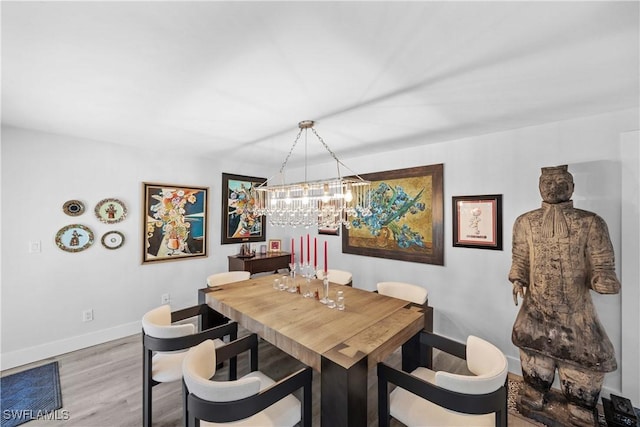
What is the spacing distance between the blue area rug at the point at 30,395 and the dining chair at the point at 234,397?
1.61m

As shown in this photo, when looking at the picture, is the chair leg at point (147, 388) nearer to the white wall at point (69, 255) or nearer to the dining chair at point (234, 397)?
the dining chair at point (234, 397)

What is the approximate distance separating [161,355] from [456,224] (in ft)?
9.79

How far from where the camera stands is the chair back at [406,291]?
7.86 ft

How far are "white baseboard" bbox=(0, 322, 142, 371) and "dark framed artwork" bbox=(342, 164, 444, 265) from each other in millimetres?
3066

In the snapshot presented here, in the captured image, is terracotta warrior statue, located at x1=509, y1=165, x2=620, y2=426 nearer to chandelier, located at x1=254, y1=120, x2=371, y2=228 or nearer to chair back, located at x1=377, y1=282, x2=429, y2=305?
chair back, located at x1=377, y1=282, x2=429, y2=305

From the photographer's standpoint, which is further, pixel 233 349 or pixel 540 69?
pixel 233 349

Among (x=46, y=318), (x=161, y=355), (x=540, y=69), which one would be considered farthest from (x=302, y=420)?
(x=46, y=318)

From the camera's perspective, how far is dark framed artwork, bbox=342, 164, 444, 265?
3.04m

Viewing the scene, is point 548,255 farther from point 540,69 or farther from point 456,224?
point 540,69

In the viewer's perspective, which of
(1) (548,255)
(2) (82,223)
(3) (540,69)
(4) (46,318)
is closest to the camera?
(3) (540,69)

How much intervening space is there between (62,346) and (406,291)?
3.66 metres

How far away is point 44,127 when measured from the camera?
101 inches

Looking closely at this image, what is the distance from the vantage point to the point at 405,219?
3291mm

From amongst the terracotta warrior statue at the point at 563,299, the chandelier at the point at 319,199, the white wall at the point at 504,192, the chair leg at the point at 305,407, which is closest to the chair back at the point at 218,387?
the chair leg at the point at 305,407
